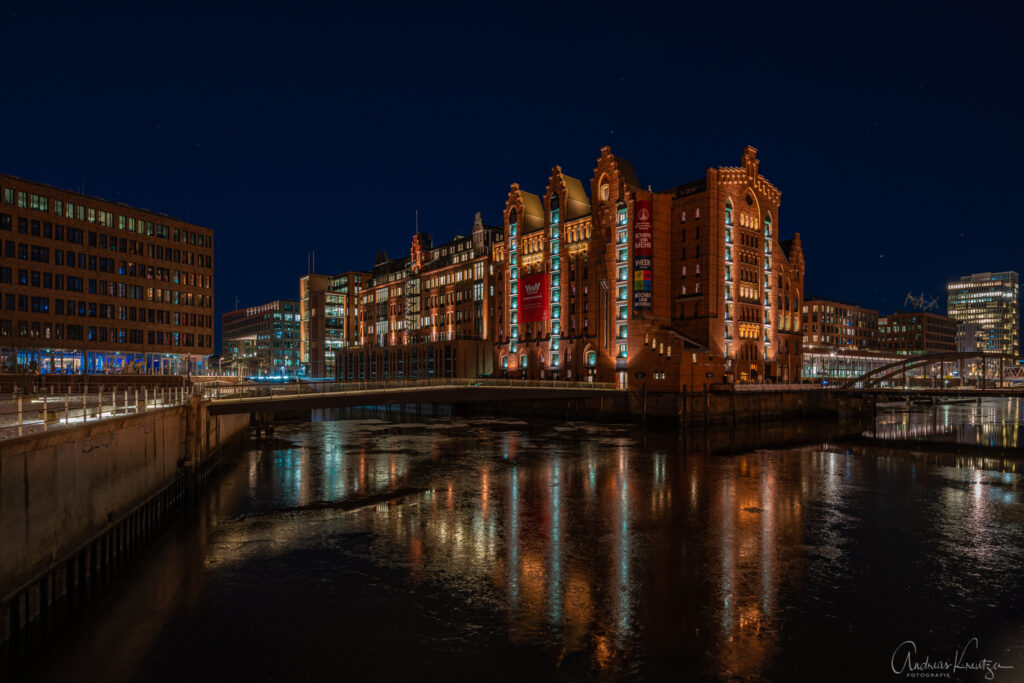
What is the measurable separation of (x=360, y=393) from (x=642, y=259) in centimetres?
5615

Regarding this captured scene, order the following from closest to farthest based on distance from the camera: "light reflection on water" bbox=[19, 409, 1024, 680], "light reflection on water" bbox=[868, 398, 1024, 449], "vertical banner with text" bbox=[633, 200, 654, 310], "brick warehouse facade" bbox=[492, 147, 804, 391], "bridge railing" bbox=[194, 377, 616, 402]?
"light reflection on water" bbox=[19, 409, 1024, 680], "bridge railing" bbox=[194, 377, 616, 402], "light reflection on water" bbox=[868, 398, 1024, 449], "brick warehouse facade" bbox=[492, 147, 804, 391], "vertical banner with text" bbox=[633, 200, 654, 310]

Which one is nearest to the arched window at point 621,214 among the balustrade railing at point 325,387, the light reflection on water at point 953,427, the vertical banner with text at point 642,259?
the vertical banner with text at point 642,259

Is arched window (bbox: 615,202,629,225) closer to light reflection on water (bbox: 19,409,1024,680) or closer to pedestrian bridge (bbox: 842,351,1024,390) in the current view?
pedestrian bridge (bbox: 842,351,1024,390)

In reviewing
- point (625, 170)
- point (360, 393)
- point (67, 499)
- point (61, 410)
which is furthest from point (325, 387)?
point (625, 170)

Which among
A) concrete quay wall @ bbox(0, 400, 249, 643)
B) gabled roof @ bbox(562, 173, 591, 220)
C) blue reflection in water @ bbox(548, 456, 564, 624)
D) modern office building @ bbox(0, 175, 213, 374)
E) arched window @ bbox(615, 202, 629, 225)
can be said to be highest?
gabled roof @ bbox(562, 173, 591, 220)

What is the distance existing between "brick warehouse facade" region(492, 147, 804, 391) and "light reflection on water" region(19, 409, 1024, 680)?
51.1 metres

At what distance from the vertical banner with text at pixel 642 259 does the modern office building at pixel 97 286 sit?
7161 centimetres

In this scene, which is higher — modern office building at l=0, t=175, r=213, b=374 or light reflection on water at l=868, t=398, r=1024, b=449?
modern office building at l=0, t=175, r=213, b=374

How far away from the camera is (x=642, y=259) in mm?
97000

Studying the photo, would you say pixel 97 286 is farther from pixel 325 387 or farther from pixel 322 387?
pixel 322 387

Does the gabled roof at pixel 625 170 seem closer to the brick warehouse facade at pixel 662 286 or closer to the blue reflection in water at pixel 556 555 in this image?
the brick warehouse facade at pixel 662 286

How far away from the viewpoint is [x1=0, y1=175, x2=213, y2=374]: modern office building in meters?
79.8

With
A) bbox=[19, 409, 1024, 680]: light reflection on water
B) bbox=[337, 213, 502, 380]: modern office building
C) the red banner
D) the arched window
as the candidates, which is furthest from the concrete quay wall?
bbox=[337, 213, 502, 380]: modern office building

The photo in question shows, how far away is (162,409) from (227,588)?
15.2m
